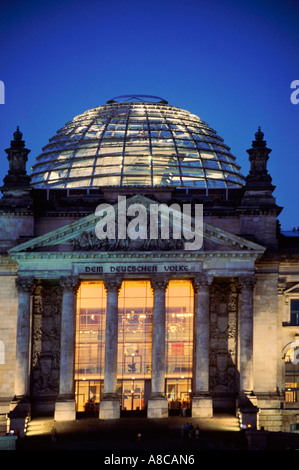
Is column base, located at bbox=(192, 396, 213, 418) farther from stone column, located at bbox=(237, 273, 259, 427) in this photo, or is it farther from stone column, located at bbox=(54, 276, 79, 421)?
stone column, located at bbox=(54, 276, 79, 421)

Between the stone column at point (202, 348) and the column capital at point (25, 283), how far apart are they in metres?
12.5

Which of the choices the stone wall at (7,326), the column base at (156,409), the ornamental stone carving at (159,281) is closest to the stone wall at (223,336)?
the ornamental stone carving at (159,281)

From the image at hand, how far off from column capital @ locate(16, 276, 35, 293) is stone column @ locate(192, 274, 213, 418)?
12.5 metres

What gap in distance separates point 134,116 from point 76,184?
41.6ft

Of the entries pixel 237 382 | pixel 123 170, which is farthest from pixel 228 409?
pixel 123 170

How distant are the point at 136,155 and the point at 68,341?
22719 mm

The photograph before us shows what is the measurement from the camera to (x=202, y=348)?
66375 millimetres

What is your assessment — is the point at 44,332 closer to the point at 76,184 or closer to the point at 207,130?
the point at 76,184

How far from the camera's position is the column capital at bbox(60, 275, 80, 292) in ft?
219

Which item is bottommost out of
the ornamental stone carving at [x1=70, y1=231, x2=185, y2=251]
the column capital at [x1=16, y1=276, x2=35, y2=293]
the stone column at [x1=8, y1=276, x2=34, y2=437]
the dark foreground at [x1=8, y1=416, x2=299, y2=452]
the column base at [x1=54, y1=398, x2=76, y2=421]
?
the dark foreground at [x1=8, y1=416, x2=299, y2=452]

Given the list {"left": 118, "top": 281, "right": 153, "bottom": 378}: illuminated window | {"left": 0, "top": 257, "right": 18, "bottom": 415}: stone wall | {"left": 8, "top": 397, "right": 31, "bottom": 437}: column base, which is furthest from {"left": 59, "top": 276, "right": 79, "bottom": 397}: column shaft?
{"left": 0, "top": 257, "right": 18, "bottom": 415}: stone wall

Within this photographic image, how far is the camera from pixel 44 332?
70.1 m

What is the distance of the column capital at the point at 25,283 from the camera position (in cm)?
6662

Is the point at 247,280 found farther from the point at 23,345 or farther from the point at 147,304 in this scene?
the point at 23,345
